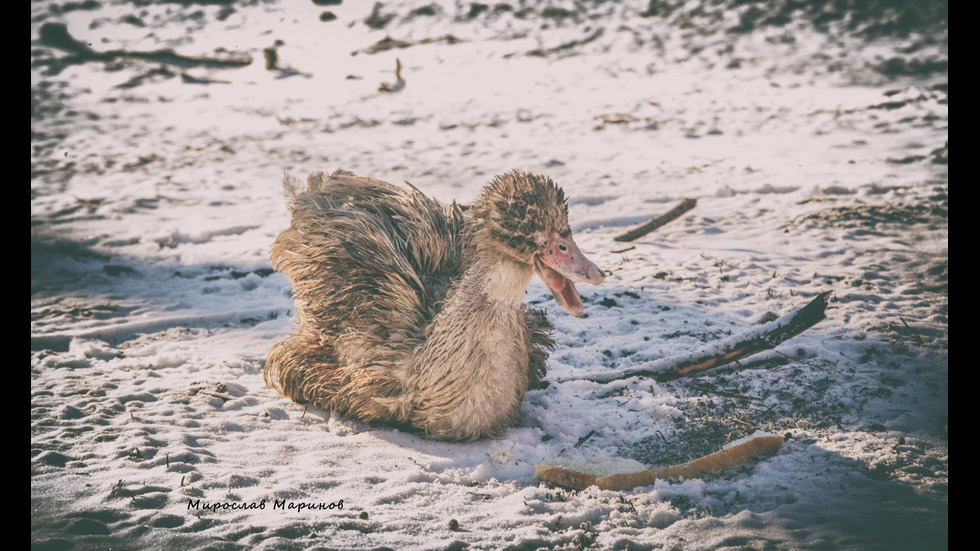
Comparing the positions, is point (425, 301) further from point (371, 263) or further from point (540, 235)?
point (540, 235)

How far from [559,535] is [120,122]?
9.86m

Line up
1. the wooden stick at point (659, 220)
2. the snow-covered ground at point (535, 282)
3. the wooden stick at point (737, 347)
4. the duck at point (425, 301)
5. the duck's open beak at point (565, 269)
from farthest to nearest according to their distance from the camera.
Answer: the wooden stick at point (659, 220), the wooden stick at point (737, 347), the duck at point (425, 301), the duck's open beak at point (565, 269), the snow-covered ground at point (535, 282)

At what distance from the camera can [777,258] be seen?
643 cm

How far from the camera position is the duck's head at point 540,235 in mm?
3818

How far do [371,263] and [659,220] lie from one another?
352 cm

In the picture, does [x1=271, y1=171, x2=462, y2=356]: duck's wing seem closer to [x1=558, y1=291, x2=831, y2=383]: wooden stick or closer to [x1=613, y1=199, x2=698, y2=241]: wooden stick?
[x1=558, y1=291, x2=831, y2=383]: wooden stick

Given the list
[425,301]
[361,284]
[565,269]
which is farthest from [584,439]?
→ [361,284]

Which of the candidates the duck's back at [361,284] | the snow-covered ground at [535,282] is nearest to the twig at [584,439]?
the snow-covered ground at [535,282]

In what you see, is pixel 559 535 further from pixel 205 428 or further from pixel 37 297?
pixel 37 297

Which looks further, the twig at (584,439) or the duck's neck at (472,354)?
the twig at (584,439)

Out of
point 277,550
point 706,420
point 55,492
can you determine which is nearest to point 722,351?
point 706,420

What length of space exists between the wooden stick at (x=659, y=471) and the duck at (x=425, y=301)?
1.74 ft

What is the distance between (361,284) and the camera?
4.37 meters

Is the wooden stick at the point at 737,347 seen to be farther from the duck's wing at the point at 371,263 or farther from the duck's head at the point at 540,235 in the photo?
the duck's wing at the point at 371,263
